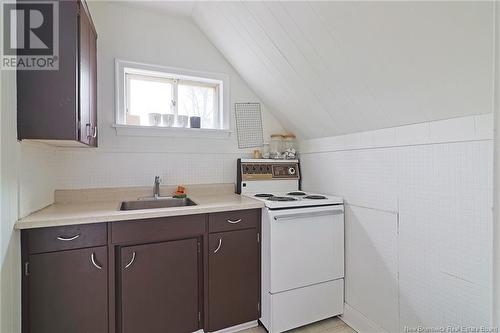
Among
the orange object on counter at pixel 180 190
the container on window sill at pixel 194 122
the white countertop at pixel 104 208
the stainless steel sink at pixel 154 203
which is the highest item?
the container on window sill at pixel 194 122

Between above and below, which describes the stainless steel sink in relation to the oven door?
above

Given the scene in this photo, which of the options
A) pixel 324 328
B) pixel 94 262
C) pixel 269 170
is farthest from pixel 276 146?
pixel 94 262

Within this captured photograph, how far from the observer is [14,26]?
120 centimetres

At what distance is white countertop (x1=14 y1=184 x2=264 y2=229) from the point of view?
4.47 ft

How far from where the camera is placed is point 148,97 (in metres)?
2.35

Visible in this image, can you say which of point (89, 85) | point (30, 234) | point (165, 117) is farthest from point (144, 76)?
point (30, 234)

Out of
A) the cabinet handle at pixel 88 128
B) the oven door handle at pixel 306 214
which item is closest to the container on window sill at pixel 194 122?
the cabinet handle at pixel 88 128

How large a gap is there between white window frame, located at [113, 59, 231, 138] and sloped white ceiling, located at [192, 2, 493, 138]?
0.35 metres

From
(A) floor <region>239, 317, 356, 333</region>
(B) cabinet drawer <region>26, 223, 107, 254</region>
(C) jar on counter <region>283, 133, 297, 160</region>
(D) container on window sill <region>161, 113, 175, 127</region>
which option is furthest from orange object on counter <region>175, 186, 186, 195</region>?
(A) floor <region>239, 317, 356, 333</region>

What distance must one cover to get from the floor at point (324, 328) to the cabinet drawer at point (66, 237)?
1298 millimetres

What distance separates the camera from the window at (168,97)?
86.8 inches

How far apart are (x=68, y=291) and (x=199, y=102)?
6.17ft

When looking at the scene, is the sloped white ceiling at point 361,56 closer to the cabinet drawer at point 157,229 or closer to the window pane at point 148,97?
the window pane at point 148,97

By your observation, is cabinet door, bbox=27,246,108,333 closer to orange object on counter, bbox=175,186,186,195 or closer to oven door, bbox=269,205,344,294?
orange object on counter, bbox=175,186,186,195
